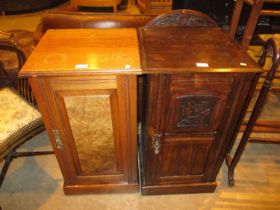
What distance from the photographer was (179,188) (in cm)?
139

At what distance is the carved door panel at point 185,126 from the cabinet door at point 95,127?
0.40ft

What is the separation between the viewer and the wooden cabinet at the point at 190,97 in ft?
2.93

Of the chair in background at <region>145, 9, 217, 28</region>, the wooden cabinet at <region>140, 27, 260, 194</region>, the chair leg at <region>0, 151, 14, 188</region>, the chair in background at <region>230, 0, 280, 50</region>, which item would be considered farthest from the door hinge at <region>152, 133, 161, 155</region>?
the chair leg at <region>0, 151, 14, 188</region>

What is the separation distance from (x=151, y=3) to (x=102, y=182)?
3.38 m

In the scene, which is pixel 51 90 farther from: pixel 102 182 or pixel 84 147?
pixel 102 182

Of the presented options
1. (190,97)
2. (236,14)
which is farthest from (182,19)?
(190,97)

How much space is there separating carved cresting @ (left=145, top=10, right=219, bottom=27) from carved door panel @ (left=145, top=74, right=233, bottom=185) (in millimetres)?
538

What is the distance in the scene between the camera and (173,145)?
45.2 inches

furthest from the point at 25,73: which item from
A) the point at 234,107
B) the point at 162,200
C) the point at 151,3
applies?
the point at 151,3

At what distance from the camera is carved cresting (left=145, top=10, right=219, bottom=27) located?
Answer: 1.26 m

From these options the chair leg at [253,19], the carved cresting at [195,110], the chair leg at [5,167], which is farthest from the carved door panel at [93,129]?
the chair leg at [253,19]

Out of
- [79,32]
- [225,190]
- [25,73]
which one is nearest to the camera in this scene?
[25,73]

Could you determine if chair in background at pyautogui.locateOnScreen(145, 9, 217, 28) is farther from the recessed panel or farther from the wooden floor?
the wooden floor

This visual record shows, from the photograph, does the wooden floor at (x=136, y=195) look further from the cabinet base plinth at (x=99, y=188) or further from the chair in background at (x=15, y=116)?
the chair in background at (x=15, y=116)
